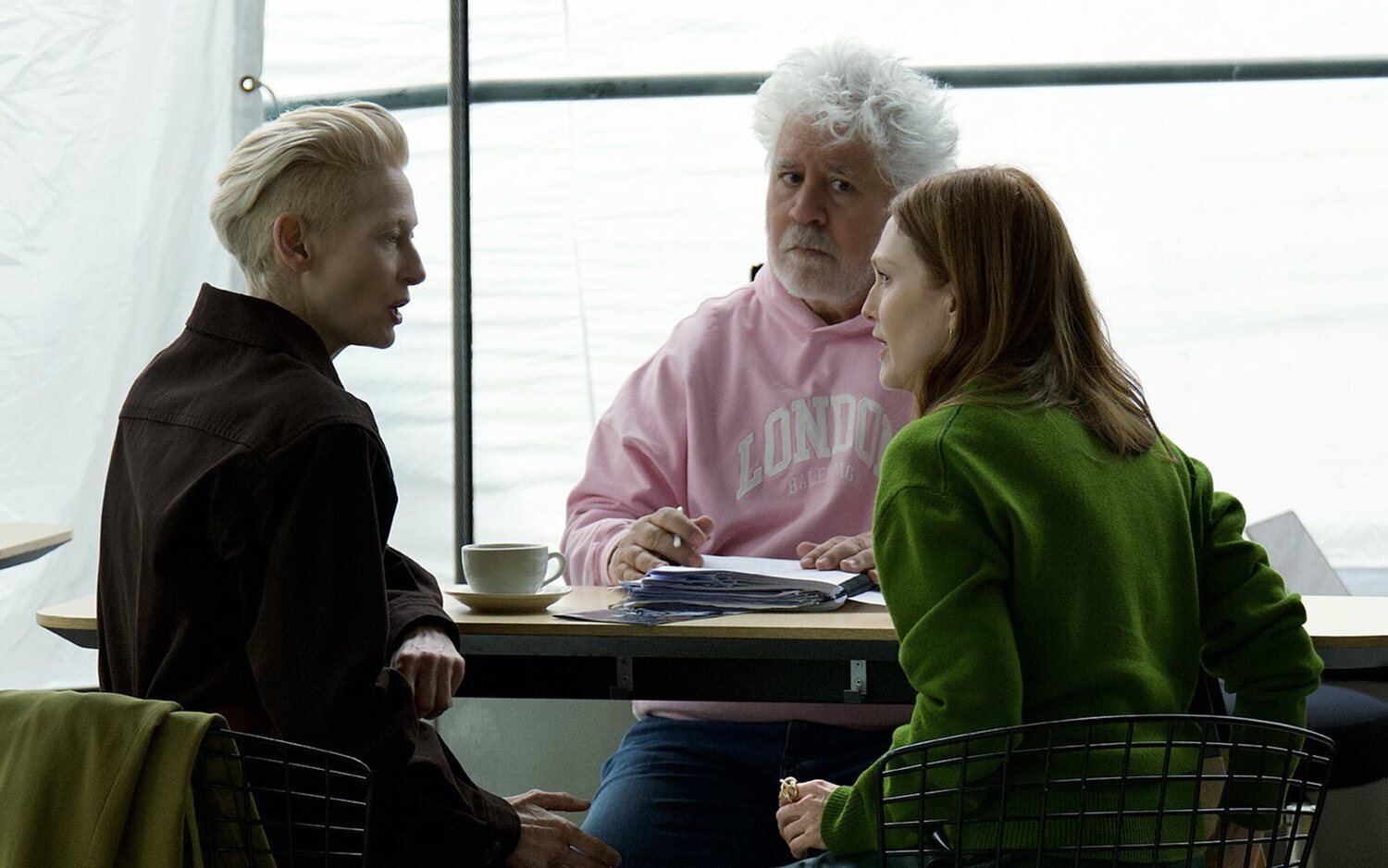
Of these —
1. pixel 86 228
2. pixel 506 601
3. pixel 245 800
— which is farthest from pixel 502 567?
pixel 86 228

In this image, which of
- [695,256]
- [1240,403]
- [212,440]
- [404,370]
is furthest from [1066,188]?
[212,440]

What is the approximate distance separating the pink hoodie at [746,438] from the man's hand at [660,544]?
0.09 metres

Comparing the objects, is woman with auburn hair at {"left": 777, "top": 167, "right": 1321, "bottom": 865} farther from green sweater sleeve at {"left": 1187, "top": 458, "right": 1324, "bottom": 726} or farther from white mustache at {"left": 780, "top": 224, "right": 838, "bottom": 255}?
white mustache at {"left": 780, "top": 224, "right": 838, "bottom": 255}

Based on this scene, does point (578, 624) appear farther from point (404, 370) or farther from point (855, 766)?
point (404, 370)

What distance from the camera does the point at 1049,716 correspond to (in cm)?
126

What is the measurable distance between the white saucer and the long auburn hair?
1.88 ft

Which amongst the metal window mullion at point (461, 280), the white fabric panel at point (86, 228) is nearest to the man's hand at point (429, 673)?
the metal window mullion at point (461, 280)

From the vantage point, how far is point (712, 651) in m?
1.63

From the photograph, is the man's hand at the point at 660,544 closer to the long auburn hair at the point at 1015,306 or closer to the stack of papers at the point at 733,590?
the stack of papers at the point at 733,590

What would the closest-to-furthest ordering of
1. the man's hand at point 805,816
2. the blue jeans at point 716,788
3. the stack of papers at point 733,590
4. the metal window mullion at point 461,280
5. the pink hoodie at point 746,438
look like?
the man's hand at point 805,816
the stack of papers at point 733,590
the blue jeans at point 716,788
the pink hoodie at point 746,438
the metal window mullion at point 461,280

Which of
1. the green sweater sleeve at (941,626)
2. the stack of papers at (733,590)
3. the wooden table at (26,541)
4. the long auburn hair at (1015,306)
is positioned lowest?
the wooden table at (26,541)

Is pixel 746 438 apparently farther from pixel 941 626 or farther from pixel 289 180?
pixel 941 626

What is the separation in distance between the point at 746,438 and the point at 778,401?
3.0 inches

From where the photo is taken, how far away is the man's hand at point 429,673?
145cm
